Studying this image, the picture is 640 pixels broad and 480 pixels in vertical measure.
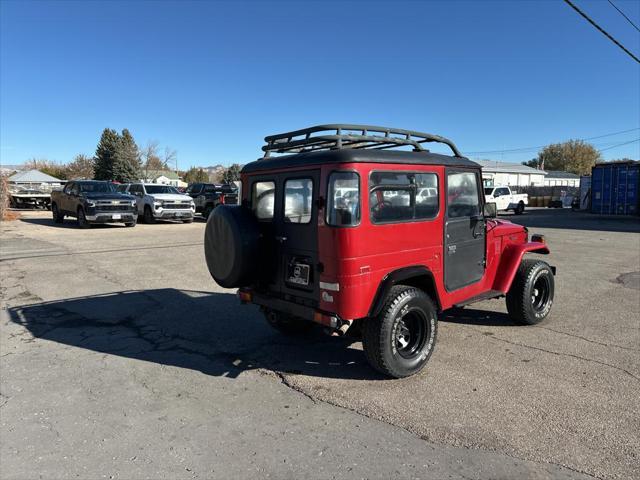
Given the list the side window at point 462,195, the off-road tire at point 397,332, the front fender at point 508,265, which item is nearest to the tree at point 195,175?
the front fender at point 508,265

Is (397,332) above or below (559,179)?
below

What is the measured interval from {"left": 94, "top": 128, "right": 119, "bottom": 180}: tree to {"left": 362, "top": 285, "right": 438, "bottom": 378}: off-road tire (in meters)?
69.7

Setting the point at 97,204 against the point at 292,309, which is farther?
the point at 97,204

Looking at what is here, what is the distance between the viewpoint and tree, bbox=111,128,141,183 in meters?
66.3

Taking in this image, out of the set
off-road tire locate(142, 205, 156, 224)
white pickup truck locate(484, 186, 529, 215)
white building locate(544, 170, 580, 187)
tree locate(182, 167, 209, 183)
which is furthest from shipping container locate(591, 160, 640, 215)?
tree locate(182, 167, 209, 183)

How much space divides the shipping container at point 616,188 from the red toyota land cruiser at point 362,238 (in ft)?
80.8

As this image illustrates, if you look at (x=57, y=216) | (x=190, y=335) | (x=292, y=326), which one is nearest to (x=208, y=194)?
(x=57, y=216)

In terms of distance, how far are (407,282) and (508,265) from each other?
188 centimetres

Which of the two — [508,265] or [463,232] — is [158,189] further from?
[463,232]

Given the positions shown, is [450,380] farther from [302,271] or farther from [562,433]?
[302,271]

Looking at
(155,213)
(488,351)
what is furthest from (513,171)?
(488,351)

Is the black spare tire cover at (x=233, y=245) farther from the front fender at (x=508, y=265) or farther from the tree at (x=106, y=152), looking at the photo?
the tree at (x=106, y=152)

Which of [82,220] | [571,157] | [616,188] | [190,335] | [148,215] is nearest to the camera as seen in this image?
[190,335]

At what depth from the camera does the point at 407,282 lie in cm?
449
